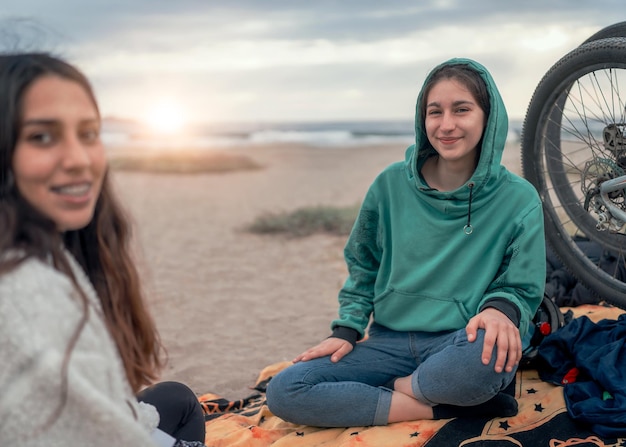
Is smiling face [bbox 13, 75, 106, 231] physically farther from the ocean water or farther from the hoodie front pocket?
the ocean water

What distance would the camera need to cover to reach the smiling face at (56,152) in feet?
4.74

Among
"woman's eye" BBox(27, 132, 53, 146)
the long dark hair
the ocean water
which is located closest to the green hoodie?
the long dark hair

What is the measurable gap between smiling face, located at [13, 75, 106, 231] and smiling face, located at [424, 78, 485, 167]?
1.45 meters

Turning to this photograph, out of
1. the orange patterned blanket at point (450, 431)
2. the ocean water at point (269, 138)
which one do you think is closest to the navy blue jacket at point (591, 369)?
the orange patterned blanket at point (450, 431)

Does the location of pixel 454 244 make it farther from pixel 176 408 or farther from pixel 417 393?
pixel 176 408

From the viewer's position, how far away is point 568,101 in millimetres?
3689

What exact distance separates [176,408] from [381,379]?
2.83 feet

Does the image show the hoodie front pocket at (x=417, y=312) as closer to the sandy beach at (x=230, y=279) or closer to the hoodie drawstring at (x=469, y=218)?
the hoodie drawstring at (x=469, y=218)

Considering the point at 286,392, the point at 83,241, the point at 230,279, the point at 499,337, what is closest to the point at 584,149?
the point at 499,337

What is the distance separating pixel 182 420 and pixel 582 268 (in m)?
2.19

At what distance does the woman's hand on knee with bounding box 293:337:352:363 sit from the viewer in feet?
9.02

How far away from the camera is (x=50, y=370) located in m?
1.29

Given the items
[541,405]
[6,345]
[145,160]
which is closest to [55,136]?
[6,345]

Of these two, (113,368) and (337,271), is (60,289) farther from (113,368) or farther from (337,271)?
(337,271)
